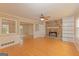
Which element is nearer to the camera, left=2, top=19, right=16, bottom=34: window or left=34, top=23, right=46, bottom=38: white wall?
left=2, top=19, right=16, bottom=34: window

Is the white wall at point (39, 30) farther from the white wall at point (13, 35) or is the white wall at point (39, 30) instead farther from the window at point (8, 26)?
the window at point (8, 26)

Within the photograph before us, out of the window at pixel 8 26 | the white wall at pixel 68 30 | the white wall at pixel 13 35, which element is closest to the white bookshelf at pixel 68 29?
the white wall at pixel 68 30

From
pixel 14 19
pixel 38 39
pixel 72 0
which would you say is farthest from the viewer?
pixel 38 39

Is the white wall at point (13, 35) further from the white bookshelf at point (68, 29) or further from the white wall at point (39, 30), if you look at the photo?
the white bookshelf at point (68, 29)

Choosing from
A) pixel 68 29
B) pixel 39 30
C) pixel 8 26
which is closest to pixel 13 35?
pixel 8 26

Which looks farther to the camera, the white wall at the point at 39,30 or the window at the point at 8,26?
the white wall at the point at 39,30

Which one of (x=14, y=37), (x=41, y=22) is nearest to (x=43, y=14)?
(x=41, y=22)

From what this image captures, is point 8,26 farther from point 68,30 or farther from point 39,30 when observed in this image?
point 68,30

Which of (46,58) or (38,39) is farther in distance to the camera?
(38,39)

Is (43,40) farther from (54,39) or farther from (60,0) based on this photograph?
(60,0)

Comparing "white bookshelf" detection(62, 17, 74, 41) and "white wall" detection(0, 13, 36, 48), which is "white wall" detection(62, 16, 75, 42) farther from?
"white wall" detection(0, 13, 36, 48)

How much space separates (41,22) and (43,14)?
29 centimetres

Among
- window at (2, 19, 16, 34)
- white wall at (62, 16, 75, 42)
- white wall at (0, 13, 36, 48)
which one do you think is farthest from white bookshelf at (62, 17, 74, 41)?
window at (2, 19, 16, 34)

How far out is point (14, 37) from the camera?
4281 millimetres
